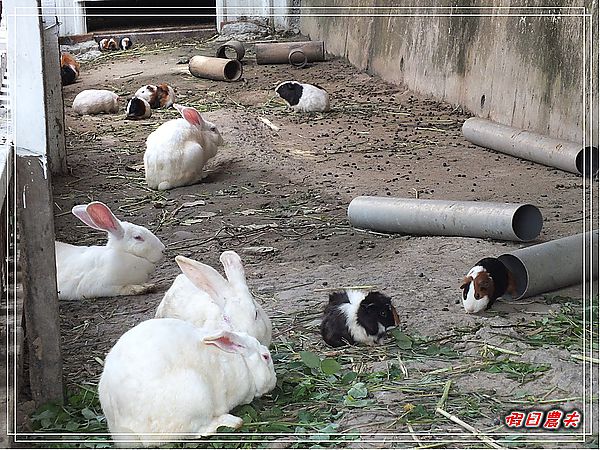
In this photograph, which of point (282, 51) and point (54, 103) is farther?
point (282, 51)

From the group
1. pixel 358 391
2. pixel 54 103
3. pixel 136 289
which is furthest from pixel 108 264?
pixel 54 103

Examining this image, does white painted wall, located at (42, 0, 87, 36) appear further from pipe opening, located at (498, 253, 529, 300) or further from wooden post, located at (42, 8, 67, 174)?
pipe opening, located at (498, 253, 529, 300)

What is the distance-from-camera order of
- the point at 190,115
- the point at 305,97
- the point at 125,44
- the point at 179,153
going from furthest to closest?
1. the point at 125,44
2. the point at 305,97
3. the point at 190,115
4. the point at 179,153

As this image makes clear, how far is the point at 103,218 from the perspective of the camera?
4.30 m

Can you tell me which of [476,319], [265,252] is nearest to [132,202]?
[265,252]

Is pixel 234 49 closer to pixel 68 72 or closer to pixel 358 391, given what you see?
pixel 68 72

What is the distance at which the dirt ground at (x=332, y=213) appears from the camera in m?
3.52

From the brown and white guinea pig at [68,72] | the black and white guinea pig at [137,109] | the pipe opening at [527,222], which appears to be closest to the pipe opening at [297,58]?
the brown and white guinea pig at [68,72]

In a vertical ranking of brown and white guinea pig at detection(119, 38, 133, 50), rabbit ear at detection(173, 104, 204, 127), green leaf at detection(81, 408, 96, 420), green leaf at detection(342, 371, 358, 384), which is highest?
rabbit ear at detection(173, 104, 204, 127)

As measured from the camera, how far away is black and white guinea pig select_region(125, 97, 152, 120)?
9180 millimetres

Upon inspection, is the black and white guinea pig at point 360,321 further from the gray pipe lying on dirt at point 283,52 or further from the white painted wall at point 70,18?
the white painted wall at point 70,18

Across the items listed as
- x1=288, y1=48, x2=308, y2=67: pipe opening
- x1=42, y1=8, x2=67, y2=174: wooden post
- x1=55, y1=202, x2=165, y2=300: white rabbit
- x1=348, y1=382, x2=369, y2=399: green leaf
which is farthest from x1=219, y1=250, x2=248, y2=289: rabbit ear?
x1=288, y1=48, x2=308, y2=67: pipe opening

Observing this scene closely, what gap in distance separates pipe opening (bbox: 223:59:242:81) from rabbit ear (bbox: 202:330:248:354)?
8568 mm

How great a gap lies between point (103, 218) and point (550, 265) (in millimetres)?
2050
